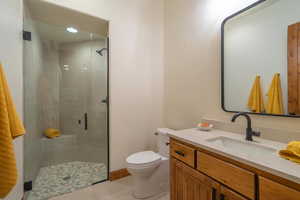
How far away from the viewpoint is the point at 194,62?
1826 millimetres

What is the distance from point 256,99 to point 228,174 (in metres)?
0.74

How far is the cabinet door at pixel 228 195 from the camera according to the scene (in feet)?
2.56

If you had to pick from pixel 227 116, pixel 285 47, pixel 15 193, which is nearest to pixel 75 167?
pixel 15 193

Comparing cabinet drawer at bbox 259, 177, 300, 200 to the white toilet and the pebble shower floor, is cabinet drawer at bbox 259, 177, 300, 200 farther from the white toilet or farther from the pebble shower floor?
the pebble shower floor

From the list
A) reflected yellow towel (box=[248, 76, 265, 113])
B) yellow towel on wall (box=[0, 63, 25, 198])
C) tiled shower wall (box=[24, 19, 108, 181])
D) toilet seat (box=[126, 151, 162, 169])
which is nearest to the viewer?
yellow towel on wall (box=[0, 63, 25, 198])

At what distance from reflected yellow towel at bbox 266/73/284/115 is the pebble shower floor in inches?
81.4

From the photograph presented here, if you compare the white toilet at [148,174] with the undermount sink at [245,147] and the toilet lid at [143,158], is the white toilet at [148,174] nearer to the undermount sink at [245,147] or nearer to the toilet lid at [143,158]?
the toilet lid at [143,158]

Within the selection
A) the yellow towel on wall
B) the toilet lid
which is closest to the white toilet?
the toilet lid

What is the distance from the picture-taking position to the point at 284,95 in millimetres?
1068

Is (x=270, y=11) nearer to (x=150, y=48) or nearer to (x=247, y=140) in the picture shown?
(x=247, y=140)

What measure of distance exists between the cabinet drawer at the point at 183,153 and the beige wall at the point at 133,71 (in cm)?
98

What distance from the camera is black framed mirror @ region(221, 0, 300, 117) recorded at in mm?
1025

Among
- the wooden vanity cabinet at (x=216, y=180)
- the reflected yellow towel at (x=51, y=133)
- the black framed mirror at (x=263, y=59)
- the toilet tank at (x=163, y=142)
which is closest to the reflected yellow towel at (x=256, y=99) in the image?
the black framed mirror at (x=263, y=59)

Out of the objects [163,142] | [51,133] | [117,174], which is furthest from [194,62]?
[51,133]
